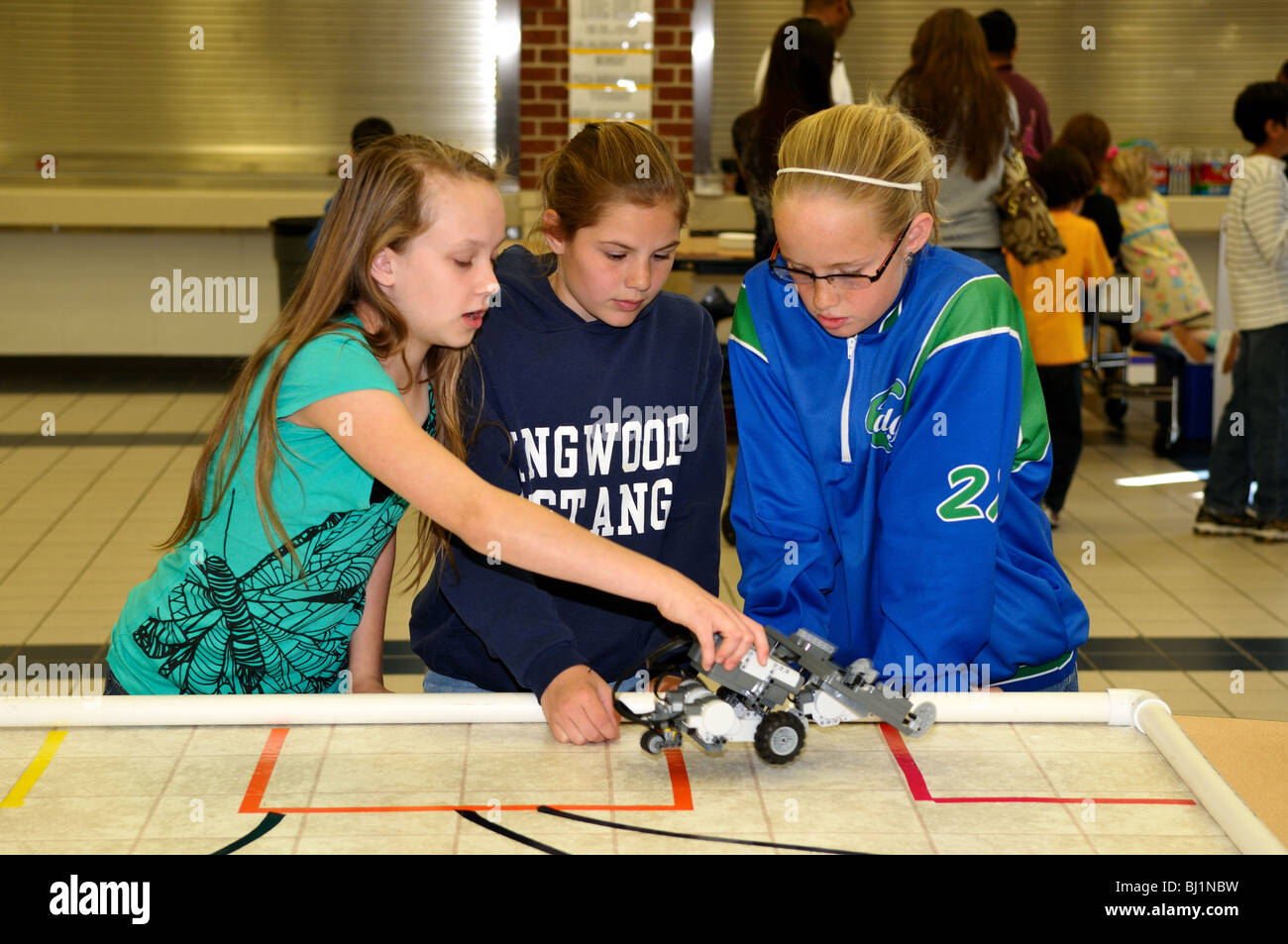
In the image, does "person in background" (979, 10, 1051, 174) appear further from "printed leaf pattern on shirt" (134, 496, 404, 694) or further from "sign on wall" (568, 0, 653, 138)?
"printed leaf pattern on shirt" (134, 496, 404, 694)

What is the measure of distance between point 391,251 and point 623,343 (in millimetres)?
356

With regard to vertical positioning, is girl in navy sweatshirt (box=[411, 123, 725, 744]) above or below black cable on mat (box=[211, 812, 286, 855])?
above

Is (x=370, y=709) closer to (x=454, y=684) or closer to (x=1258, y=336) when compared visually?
(x=454, y=684)

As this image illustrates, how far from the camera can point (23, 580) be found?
420 cm

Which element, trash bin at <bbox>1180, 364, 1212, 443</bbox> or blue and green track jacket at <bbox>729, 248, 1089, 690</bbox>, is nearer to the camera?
blue and green track jacket at <bbox>729, 248, 1089, 690</bbox>

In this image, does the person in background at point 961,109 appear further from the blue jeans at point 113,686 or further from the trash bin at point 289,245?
the trash bin at point 289,245

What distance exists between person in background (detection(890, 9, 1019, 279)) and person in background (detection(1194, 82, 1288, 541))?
1.06 metres

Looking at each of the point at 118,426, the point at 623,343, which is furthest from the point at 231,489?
the point at 118,426

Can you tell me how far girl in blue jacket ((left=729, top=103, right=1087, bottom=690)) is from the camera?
152 cm

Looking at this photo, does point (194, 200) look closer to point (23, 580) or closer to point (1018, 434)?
point (23, 580)

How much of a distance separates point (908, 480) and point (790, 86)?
10.4ft

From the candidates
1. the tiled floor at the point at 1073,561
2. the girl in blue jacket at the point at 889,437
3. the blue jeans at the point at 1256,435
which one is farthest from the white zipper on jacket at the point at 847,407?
the blue jeans at the point at 1256,435

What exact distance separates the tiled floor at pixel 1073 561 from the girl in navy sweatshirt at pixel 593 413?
1.63 metres

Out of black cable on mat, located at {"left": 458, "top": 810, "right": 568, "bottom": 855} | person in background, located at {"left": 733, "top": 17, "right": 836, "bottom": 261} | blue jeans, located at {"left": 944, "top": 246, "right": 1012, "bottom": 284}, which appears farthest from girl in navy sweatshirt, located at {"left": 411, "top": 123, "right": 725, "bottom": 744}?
person in background, located at {"left": 733, "top": 17, "right": 836, "bottom": 261}
